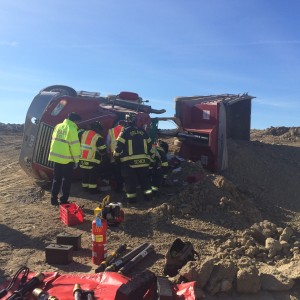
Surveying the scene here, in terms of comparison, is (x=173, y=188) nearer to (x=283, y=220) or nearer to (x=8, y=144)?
(x=283, y=220)

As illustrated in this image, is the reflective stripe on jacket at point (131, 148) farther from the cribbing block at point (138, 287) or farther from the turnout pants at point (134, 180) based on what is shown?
the cribbing block at point (138, 287)

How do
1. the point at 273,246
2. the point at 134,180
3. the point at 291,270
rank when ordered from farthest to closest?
the point at 134,180
the point at 273,246
the point at 291,270

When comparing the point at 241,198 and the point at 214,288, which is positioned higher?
the point at 241,198

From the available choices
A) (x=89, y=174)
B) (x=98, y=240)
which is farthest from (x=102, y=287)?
(x=89, y=174)

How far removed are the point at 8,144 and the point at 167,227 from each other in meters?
15.6

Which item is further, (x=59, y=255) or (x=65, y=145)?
(x=65, y=145)

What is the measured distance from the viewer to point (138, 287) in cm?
406

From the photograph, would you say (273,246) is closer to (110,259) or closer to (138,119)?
(110,259)

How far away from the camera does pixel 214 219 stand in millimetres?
7027

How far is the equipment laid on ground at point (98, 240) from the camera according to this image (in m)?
5.41

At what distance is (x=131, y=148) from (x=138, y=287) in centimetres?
409

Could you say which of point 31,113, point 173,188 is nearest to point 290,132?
point 173,188

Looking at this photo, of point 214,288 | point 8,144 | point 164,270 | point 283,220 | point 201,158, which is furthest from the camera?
point 8,144

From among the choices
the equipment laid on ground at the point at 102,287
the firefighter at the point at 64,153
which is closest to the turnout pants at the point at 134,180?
the firefighter at the point at 64,153
